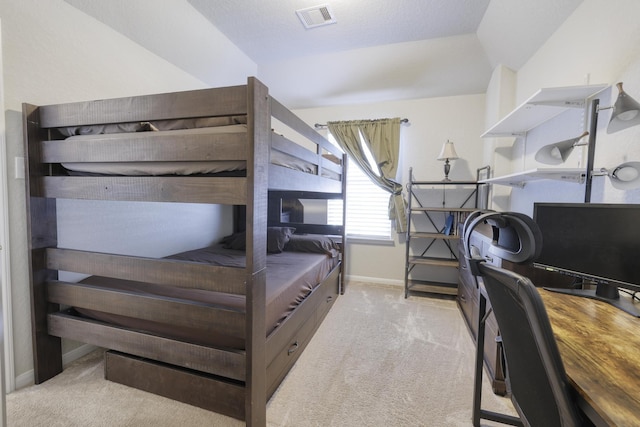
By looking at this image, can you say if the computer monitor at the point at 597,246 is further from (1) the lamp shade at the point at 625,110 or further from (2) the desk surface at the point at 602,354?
(1) the lamp shade at the point at 625,110

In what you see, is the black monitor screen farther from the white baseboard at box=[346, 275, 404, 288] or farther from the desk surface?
the white baseboard at box=[346, 275, 404, 288]

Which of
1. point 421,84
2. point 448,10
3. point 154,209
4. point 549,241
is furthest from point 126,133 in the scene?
point 421,84

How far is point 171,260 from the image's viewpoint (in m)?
1.35

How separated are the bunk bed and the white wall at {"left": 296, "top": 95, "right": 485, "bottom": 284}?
209cm

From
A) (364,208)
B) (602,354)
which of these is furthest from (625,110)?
(364,208)

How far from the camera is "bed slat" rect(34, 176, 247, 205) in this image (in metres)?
1.22

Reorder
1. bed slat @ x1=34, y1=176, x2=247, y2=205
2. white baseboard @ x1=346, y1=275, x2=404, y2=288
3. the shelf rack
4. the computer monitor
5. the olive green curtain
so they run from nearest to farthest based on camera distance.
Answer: the computer monitor < bed slat @ x1=34, y1=176, x2=247, y2=205 < the shelf rack < the olive green curtain < white baseboard @ x1=346, y1=275, x2=404, y2=288

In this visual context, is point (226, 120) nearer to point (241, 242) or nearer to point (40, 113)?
point (40, 113)

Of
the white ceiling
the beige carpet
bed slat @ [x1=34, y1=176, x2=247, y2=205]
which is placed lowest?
the beige carpet

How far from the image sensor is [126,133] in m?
1.39

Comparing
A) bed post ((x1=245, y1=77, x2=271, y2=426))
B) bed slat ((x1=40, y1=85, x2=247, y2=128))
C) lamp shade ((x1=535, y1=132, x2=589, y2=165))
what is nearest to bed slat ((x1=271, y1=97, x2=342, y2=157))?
bed post ((x1=245, y1=77, x2=271, y2=426))

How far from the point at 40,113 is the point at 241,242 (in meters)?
1.86

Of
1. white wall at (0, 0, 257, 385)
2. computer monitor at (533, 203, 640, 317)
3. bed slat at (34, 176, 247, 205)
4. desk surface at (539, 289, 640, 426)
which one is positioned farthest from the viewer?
white wall at (0, 0, 257, 385)

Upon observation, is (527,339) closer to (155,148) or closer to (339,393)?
(339,393)
